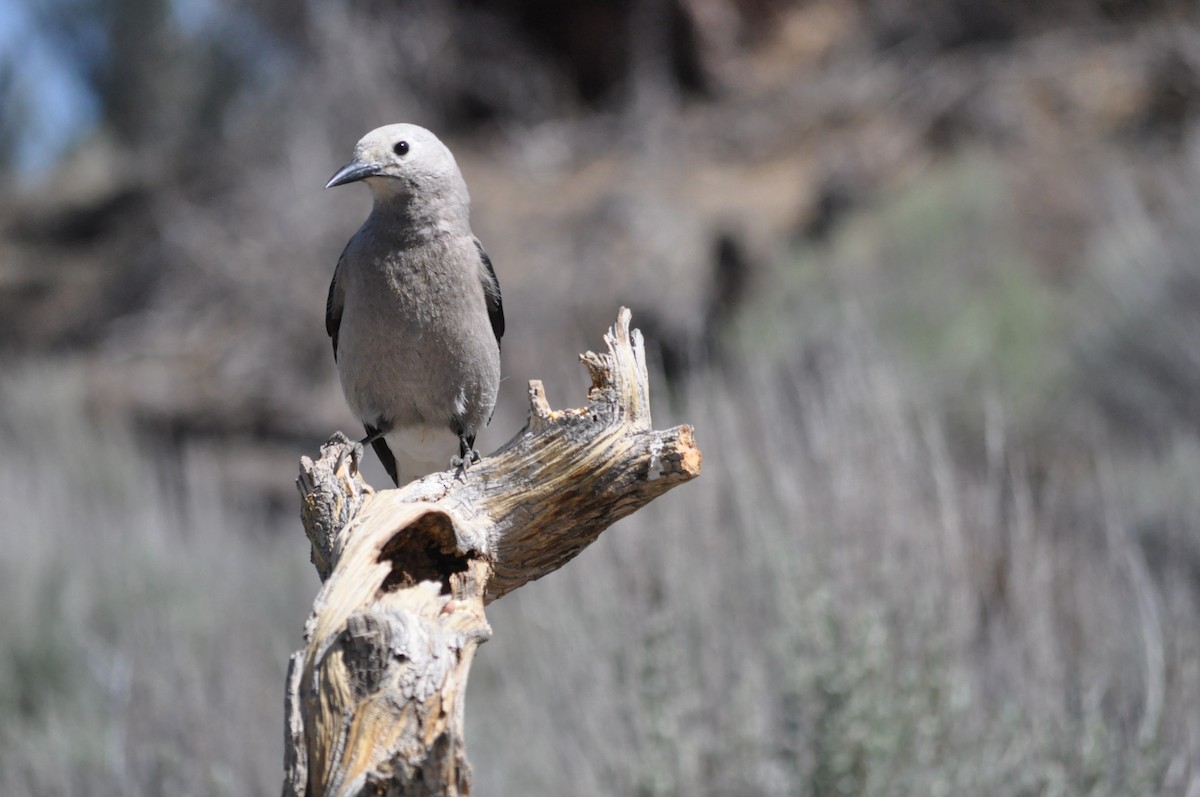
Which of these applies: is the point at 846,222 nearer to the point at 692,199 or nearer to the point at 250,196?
the point at 692,199

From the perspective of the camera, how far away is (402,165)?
3.21 meters

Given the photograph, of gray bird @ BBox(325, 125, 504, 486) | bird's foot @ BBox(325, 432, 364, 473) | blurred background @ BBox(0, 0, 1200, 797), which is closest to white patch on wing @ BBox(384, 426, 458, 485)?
gray bird @ BBox(325, 125, 504, 486)

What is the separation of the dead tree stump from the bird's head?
815 millimetres

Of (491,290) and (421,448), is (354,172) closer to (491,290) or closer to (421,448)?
(491,290)

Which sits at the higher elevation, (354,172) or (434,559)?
(354,172)

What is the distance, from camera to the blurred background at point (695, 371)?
449 centimetres

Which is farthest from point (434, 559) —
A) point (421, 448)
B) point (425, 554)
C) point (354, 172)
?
point (421, 448)

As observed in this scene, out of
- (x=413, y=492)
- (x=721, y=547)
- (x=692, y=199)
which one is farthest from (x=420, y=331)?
(x=692, y=199)

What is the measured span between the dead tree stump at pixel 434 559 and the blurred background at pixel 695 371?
2.10 meters

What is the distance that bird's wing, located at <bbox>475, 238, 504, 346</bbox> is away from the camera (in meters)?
3.46

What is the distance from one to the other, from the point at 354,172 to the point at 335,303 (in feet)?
2.03

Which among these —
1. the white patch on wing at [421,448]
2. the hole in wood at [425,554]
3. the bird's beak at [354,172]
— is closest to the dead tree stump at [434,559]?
the hole in wood at [425,554]

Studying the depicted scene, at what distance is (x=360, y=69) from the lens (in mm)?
14453

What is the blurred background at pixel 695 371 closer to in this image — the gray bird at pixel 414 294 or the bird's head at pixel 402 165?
the gray bird at pixel 414 294
